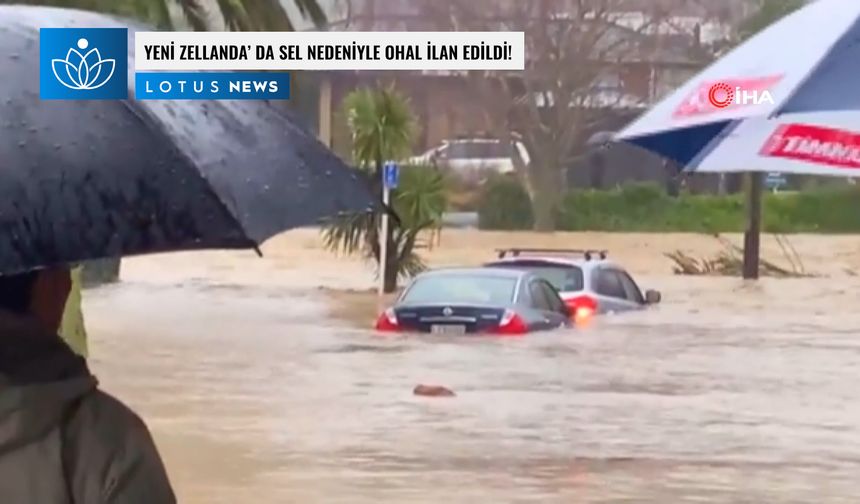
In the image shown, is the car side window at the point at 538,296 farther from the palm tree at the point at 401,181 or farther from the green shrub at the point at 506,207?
the green shrub at the point at 506,207

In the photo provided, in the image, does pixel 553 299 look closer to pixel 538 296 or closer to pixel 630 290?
pixel 538 296

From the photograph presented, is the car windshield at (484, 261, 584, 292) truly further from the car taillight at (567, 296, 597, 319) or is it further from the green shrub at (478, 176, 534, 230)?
the green shrub at (478, 176, 534, 230)

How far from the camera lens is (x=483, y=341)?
2170 centimetres

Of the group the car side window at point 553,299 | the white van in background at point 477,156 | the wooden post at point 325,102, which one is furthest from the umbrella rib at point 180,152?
the white van in background at point 477,156

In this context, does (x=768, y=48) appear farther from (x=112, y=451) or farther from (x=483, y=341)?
(x=483, y=341)

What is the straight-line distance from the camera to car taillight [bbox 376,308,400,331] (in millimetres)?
22391

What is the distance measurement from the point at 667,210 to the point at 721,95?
43.0 metres

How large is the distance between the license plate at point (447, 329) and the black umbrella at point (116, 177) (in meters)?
18.6

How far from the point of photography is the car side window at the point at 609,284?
2514 centimetres

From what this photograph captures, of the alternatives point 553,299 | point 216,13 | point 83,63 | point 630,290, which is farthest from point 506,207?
point 83,63

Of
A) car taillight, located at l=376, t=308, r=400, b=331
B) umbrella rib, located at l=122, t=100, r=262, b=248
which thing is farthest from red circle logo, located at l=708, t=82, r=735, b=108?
car taillight, located at l=376, t=308, r=400, b=331

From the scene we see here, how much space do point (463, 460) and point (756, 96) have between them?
8364mm

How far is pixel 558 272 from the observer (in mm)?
24188

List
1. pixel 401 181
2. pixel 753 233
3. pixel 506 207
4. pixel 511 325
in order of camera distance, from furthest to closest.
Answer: pixel 506 207
pixel 753 233
pixel 401 181
pixel 511 325
